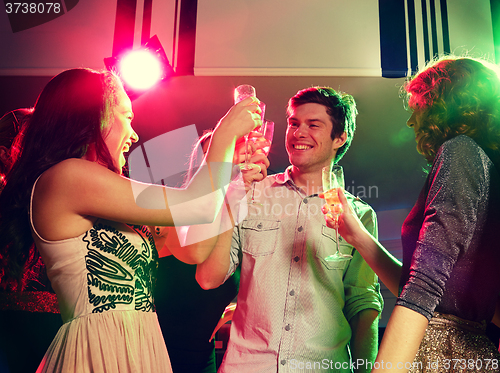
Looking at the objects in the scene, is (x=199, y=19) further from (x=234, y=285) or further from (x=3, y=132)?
(x=234, y=285)

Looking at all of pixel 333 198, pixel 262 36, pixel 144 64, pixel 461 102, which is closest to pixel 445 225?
pixel 461 102

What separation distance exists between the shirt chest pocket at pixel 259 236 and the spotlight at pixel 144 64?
5.29 feet

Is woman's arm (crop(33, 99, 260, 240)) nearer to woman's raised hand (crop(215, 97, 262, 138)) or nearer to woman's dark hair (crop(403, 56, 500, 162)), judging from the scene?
woman's raised hand (crop(215, 97, 262, 138))

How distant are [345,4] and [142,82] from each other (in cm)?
178

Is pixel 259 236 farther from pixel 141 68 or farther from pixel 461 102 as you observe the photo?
pixel 141 68

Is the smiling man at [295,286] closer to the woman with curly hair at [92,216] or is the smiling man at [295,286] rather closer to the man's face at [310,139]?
the man's face at [310,139]

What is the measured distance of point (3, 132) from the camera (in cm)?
173

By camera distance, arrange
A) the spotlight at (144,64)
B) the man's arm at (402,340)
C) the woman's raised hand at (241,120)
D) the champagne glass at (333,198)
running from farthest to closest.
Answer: the spotlight at (144,64), the champagne glass at (333,198), the woman's raised hand at (241,120), the man's arm at (402,340)

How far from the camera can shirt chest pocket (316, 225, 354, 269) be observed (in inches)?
64.3

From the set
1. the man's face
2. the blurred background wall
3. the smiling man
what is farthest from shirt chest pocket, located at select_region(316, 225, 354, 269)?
the blurred background wall

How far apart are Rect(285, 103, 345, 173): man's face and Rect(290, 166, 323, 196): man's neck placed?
0.06ft

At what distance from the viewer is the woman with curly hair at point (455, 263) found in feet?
2.78

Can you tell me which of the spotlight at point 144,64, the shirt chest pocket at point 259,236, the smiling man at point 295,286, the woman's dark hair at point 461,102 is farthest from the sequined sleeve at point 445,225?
the spotlight at point 144,64

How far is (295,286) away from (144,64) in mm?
2162
